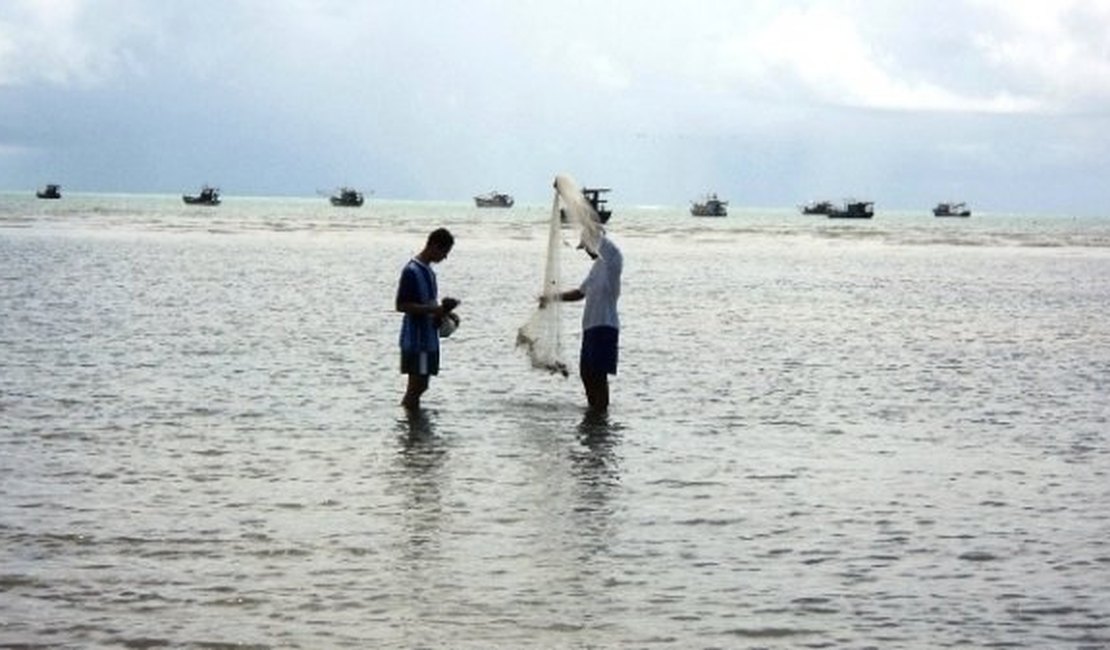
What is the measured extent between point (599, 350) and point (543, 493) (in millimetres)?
3302

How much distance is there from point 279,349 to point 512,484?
9.78 meters

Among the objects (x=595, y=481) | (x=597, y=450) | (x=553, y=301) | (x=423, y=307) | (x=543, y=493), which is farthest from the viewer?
(x=553, y=301)

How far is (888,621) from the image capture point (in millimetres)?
6918

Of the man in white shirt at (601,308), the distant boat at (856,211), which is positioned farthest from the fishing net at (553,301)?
the distant boat at (856,211)

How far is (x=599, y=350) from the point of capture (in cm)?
1296

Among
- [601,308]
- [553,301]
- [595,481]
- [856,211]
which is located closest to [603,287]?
[601,308]

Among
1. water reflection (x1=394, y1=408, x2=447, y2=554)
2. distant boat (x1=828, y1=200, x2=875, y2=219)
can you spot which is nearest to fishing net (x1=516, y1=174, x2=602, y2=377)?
water reflection (x1=394, y1=408, x2=447, y2=554)

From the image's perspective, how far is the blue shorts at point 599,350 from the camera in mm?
12875

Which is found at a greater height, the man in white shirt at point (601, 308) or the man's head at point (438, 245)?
the man's head at point (438, 245)

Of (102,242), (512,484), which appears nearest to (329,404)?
(512,484)

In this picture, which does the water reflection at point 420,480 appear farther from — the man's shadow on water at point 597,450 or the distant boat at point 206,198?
the distant boat at point 206,198

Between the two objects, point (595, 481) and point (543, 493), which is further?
point (595, 481)

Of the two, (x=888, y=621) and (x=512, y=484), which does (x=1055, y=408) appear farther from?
(x=888, y=621)

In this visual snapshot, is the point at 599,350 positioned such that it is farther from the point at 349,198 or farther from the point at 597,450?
the point at 349,198
